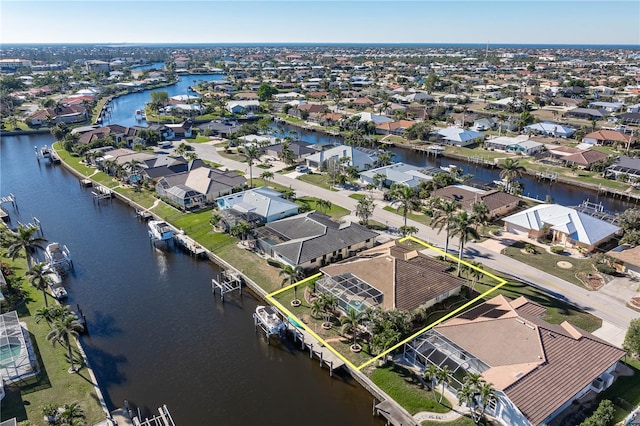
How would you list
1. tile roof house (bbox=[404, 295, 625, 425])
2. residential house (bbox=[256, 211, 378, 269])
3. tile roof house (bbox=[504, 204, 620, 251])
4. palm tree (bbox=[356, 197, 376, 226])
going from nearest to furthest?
tile roof house (bbox=[404, 295, 625, 425])
residential house (bbox=[256, 211, 378, 269])
tile roof house (bbox=[504, 204, 620, 251])
palm tree (bbox=[356, 197, 376, 226])

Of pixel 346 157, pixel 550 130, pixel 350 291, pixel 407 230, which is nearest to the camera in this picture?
pixel 350 291

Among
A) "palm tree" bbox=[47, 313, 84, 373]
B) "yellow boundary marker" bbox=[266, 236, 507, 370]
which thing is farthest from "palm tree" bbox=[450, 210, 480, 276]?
"palm tree" bbox=[47, 313, 84, 373]

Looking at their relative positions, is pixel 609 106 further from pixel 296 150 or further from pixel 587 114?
pixel 296 150

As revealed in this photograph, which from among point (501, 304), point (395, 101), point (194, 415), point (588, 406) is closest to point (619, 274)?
point (501, 304)

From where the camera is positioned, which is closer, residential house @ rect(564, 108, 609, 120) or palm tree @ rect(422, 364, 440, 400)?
palm tree @ rect(422, 364, 440, 400)

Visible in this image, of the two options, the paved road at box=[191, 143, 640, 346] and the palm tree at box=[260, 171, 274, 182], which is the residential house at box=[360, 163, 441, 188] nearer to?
the paved road at box=[191, 143, 640, 346]

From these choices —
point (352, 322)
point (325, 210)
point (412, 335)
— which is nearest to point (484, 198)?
point (325, 210)

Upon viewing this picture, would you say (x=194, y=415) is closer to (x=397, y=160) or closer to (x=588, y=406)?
(x=588, y=406)
